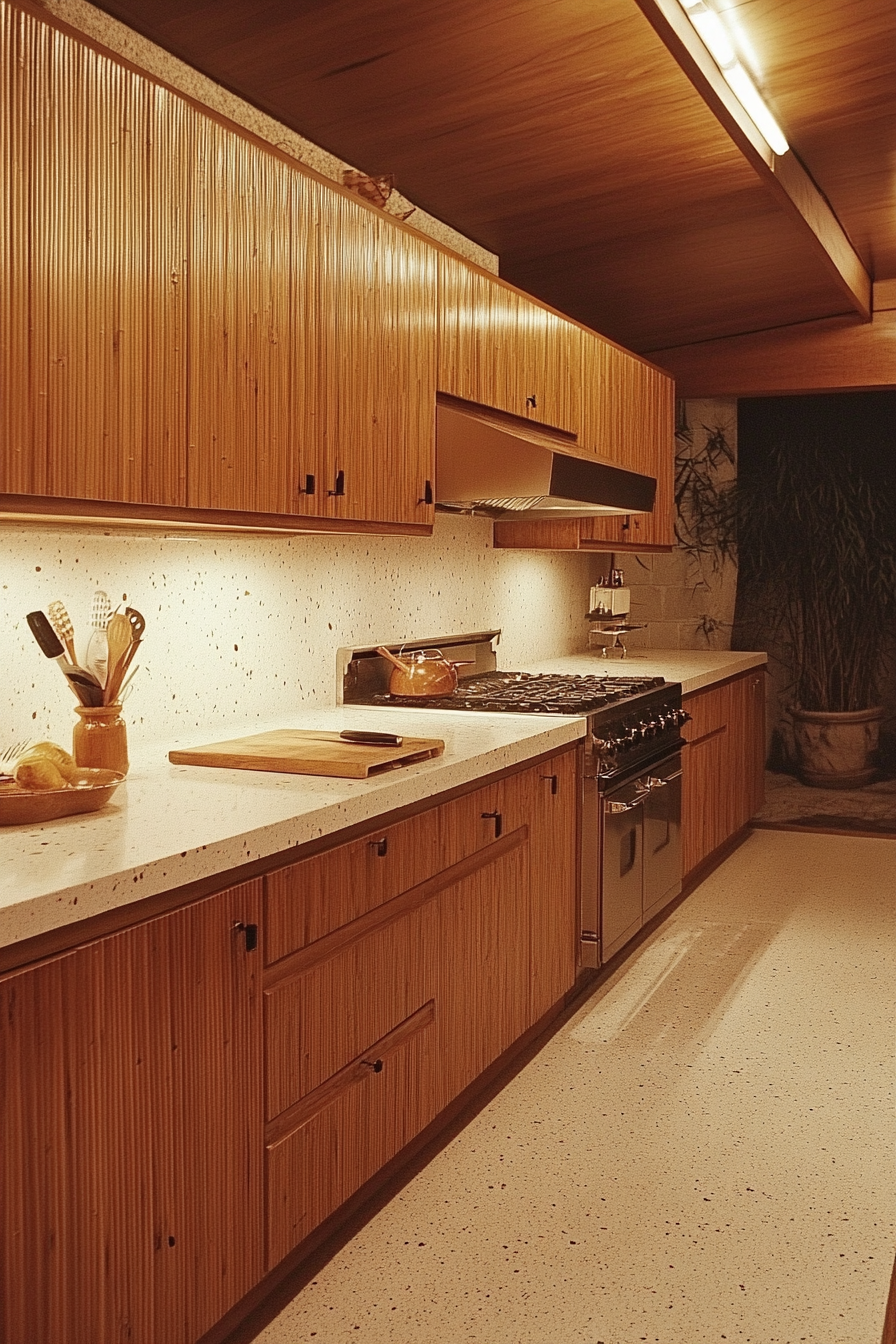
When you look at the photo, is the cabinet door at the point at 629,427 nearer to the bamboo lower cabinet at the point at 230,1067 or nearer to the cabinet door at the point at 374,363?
the cabinet door at the point at 374,363

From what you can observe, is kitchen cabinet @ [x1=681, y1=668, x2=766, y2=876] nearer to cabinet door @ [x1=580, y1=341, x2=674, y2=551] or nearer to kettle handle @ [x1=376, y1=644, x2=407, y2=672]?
cabinet door @ [x1=580, y1=341, x2=674, y2=551]

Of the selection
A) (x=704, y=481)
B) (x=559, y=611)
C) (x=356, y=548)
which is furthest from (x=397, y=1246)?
(x=704, y=481)

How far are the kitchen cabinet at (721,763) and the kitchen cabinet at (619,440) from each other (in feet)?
2.49

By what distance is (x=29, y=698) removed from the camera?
2.27m

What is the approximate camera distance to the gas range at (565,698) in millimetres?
3311

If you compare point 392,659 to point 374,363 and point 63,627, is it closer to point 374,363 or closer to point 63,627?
point 374,363

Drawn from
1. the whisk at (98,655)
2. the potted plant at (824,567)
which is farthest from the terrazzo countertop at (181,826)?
the potted plant at (824,567)

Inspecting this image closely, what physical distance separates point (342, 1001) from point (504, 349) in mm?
2169

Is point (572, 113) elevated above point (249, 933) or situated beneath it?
elevated above

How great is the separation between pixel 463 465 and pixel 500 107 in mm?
981

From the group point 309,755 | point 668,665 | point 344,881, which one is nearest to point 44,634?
point 309,755

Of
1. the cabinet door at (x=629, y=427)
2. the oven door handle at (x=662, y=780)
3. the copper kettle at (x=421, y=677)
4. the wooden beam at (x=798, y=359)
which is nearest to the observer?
the copper kettle at (x=421, y=677)

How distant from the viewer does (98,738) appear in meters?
2.06

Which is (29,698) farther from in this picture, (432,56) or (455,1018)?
(432,56)
